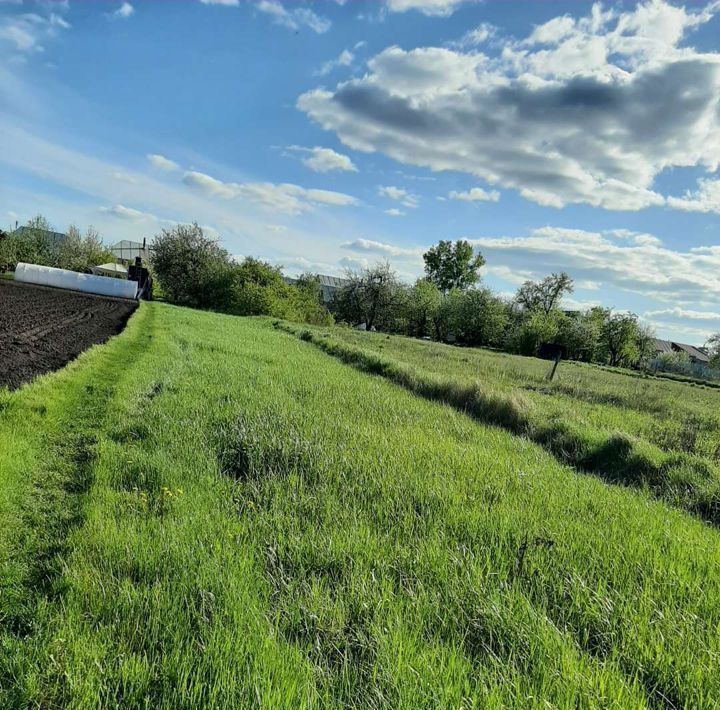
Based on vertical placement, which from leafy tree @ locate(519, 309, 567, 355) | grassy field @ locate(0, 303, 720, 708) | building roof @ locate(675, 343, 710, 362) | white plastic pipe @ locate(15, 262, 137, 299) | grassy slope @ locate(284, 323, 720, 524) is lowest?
grassy field @ locate(0, 303, 720, 708)

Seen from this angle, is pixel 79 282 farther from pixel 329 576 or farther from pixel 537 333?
pixel 537 333

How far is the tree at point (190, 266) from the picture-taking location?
157 feet

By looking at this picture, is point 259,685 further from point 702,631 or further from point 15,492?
point 15,492

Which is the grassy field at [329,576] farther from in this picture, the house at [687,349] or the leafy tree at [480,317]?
the house at [687,349]

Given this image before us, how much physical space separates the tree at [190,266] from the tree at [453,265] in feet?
161

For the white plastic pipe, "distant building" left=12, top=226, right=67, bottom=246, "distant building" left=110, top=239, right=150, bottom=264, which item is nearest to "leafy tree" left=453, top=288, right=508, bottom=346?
the white plastic pipe

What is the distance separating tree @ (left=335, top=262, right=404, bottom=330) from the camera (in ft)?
220

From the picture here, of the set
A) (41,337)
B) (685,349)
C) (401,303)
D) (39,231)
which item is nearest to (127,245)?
(39,231)

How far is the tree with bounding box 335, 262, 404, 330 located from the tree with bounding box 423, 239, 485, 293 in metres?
22.8

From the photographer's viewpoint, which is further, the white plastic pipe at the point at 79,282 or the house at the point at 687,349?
the house at the point at 687,349

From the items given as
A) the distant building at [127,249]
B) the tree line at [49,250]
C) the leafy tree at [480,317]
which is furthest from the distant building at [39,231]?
the leafy tree at [480,317]

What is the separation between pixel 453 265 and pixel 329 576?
292 feet

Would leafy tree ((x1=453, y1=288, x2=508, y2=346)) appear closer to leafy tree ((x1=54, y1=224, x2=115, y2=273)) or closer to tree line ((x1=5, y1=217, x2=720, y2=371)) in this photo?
tree line ((x1=5, y1=217, x2=720, y2=371))

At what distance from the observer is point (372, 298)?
67.8 m
